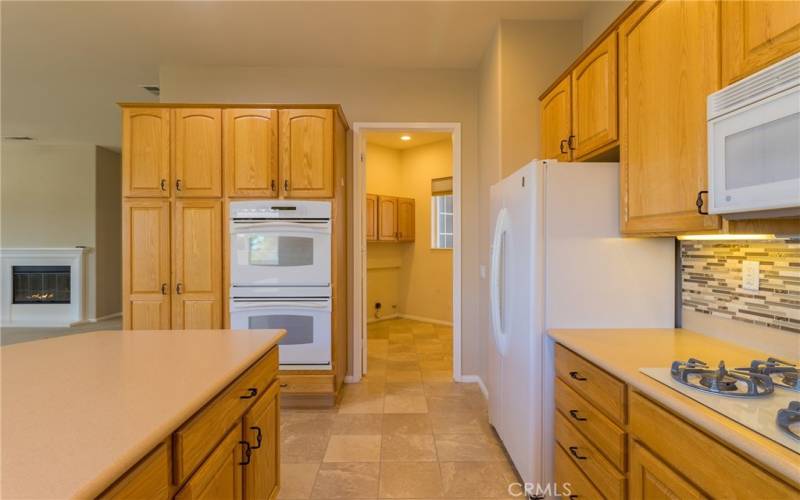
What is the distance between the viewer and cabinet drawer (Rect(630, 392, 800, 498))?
0.80 m

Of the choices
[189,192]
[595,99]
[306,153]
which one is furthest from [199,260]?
[595,99]

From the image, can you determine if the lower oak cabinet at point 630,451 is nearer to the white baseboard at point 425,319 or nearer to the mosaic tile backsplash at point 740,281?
the mosaic tile backsplash at point 740,281

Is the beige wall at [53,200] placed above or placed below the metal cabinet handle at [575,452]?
above

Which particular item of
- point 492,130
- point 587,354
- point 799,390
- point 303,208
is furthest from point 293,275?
point 799,390

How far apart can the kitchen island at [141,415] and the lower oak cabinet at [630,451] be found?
4.14ft

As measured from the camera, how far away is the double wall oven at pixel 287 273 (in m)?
2.85

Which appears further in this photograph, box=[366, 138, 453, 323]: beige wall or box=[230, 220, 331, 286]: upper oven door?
box=[366, 138, 453, 323]: beige wall

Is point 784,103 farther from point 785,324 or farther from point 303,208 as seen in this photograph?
point 303,208

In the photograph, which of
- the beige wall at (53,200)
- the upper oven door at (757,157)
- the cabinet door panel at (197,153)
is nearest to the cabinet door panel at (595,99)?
the upper oven door at (757,157)

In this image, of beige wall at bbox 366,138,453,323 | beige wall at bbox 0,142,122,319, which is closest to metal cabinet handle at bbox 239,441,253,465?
beige wall at bbox 366,138,453,323

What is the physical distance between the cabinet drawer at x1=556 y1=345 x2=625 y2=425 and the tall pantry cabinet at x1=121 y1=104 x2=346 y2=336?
6.47ft

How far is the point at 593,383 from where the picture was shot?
4.66ft

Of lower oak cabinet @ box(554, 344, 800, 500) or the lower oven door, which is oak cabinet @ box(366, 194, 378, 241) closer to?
the lower oven door

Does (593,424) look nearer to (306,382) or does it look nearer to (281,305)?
(306,382)
